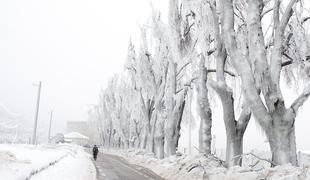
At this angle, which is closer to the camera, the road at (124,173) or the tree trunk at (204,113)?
the road at (124,173)

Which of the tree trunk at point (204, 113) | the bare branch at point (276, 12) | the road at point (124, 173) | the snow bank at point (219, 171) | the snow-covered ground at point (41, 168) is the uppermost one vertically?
the bare branch at point (276, 12)

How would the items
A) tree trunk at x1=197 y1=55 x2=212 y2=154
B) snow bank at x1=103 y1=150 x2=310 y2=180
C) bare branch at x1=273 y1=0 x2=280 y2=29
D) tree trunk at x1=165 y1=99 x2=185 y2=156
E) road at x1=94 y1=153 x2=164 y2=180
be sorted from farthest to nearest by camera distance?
tree trunk at x1=165 y1=99 x2=185 y2=156
tree trunk at x1=197 y1=55 x2=212 y2=154
road at x1=94 y1=153 x2=164 y2=180
bare branch at x1=273 y1=0 x2=280 y2=29
snow bank at x1=103 y1=150 x2=310 y2=180

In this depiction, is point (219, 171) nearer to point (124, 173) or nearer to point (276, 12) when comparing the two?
point (276, 12)

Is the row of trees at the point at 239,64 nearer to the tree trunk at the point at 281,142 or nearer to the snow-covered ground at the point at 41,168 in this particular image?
the tree trunk at the point at 281,142

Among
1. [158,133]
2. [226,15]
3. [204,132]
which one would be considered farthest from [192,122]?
[226,15]

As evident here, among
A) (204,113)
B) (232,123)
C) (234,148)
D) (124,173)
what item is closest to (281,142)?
(232,123)

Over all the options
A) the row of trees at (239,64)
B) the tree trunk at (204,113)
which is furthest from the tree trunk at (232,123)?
the tree trunk at (204,113)

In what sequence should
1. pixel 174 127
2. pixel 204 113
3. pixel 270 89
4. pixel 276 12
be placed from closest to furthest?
pixel 270 89, pixel 276 12, pixel 204 113, pixel 174 127

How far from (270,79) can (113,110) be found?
155 ft

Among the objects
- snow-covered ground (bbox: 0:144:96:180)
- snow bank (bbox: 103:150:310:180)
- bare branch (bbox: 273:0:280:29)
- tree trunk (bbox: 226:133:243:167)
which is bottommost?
snow-covered ground (bbox: 0:144:96:180)

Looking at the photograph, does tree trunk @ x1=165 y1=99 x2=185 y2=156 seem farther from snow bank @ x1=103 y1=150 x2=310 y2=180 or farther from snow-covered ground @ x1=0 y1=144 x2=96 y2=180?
snow bank @ x1=103 y1=150 x2=310 y2=180

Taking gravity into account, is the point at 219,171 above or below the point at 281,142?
below

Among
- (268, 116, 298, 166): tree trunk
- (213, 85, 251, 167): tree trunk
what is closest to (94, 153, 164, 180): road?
(213, 85, 251, 167): tree trunk

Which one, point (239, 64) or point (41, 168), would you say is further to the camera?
point (41, 168)
